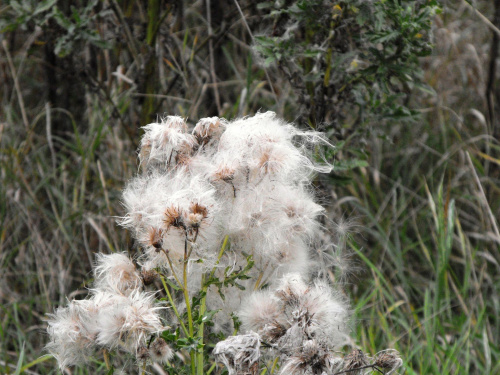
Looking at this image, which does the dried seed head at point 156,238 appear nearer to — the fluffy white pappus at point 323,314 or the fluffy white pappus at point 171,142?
the fluffy white pappus at point 171,142

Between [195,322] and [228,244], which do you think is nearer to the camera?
[195,322]

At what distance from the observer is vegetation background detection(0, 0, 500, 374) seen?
1944 mm

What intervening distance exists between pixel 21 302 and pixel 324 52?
171 centimetres

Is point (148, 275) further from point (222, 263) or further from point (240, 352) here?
point (240, 352)

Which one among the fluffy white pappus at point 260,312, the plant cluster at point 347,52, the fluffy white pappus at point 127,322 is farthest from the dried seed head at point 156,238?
the plant cluster at point 347,52

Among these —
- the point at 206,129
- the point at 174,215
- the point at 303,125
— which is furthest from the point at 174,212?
A: the point at 303,125

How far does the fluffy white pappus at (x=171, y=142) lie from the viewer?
4.08ft

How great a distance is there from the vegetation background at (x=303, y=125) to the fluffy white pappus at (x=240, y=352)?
610mm

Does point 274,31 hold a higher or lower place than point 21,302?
higher

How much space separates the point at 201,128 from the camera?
1271 millimetres

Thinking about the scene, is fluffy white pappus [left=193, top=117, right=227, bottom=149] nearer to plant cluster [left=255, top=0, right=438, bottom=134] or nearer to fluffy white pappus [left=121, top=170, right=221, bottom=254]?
fluffy white pappus [left=121, top=170, right=221, bottom=254]

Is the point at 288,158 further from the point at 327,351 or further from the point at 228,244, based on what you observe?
the point at 327,351

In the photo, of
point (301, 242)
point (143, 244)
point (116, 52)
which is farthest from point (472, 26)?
point (143, 244)

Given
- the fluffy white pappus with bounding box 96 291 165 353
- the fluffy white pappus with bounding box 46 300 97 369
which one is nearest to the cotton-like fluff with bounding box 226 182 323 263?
the fluffy white pappus with bounding box 96 291 165 353
